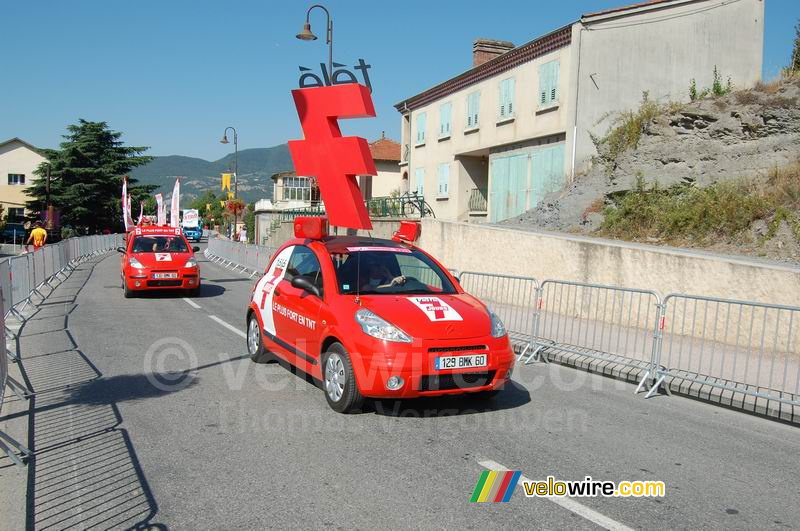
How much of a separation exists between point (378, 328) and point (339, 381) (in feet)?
2.27

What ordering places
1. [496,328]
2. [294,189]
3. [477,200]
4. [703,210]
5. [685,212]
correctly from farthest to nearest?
[294,189], [477,200], [685,212], [703,210], [496,328]

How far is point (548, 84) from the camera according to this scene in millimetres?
22156

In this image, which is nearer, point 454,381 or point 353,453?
point 353,453

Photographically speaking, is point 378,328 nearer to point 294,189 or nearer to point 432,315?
point 432,315

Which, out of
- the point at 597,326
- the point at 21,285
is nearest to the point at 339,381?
the point at 597,326

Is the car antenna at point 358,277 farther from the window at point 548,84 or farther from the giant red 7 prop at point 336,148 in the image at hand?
the window at point 548,84

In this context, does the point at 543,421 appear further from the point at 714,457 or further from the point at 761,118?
the point at 761,118

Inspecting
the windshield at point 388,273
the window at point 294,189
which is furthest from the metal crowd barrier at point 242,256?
the window at point 294,189

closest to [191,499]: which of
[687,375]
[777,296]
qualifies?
[687,375]

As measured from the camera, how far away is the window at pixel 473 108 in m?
26.8

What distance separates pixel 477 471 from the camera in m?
5.09

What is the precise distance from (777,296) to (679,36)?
14790 millimetres

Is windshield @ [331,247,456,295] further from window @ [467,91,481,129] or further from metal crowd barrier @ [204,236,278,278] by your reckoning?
window @ [467,91,481,129]

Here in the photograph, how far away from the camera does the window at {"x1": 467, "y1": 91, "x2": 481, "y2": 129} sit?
26812 millimetres
